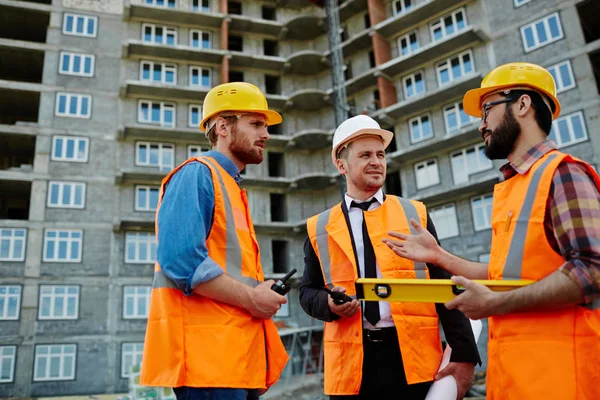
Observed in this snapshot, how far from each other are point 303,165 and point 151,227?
11.0 m

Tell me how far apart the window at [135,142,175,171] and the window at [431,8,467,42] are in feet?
56.8

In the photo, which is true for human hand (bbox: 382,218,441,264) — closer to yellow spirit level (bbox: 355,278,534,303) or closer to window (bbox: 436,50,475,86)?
yellow spirit level (bbox: 355,278,534,303)

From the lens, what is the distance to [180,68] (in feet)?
106

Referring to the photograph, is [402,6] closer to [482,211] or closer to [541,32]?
[541,32]

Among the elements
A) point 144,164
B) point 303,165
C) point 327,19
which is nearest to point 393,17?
point 327,19

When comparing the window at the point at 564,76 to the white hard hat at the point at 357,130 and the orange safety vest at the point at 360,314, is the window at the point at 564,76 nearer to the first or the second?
the white hard hat at the point at 357,130

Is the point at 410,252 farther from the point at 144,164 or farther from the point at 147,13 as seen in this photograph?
the point at 147,13

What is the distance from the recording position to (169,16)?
105ft

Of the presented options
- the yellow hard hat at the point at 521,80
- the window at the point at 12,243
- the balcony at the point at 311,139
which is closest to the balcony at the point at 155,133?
the balcony at the point at 311,139

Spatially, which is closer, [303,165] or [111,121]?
[111,121]

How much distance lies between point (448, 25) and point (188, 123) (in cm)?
1681

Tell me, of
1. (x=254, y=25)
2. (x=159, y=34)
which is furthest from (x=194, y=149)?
(x=254, y=25)

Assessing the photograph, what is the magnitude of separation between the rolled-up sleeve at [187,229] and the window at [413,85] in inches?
1091

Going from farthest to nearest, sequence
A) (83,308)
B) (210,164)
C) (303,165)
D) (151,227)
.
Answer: (303,165) → (151,227) → (83,308) → (210,164)
